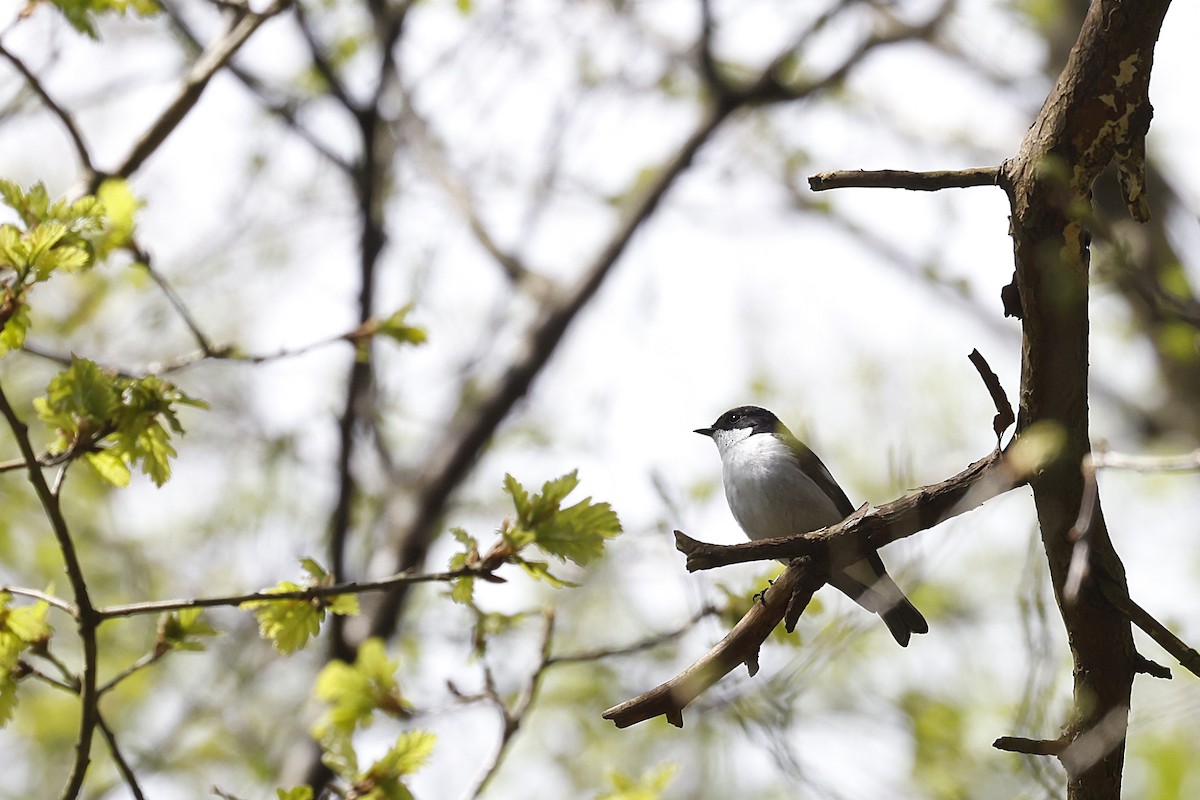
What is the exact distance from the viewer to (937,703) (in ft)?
18.9

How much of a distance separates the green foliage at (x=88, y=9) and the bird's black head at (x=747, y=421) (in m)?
3.00

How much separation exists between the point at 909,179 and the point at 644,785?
6.22 ft

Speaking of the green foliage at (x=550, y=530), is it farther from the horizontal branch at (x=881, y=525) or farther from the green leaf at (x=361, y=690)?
the green leaf at (x=361, y=690)

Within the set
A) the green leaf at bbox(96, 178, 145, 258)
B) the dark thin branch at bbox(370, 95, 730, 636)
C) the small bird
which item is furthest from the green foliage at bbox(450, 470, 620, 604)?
the dark thin branch at bbox(370, 95, 730, 636)

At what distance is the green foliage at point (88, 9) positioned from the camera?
2902 millimetres

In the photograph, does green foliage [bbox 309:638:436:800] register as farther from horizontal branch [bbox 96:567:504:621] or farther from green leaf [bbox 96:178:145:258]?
green leaf [bbox 96:178:145:258]

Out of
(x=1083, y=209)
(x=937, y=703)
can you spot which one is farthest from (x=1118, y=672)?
(x=937, y=703)

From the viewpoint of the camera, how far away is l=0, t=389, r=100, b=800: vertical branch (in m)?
1.94

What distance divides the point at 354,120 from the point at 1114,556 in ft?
16.2

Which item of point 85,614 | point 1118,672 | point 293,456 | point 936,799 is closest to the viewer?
point 85,614

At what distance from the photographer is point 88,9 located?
9.90ft

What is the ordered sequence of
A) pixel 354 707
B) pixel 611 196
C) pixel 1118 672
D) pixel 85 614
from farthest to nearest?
pixel 611 196, pixel 354 707, pixel 1118 672, pixel 85 614

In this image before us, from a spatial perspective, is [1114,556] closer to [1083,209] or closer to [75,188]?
[1083,209]

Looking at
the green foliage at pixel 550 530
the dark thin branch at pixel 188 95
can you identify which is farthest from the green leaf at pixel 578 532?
the dark thin branch at pixel 188 95
